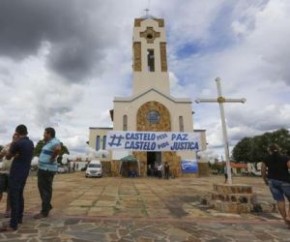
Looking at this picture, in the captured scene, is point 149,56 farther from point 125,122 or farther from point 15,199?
point 15,199

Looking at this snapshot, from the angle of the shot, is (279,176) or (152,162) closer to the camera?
(279,176)

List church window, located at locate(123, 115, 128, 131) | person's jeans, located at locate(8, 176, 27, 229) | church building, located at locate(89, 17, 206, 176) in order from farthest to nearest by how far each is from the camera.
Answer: church window, located at locate(123, 115, 128, 131) → church building, located at locate(89, 17, 206, 176) → person's jeans, located at locate(8, 176, 27, 229)

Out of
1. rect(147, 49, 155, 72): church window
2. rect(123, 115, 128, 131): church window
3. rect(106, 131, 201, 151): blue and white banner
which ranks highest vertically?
rect(147, 49, 155, 72): church window

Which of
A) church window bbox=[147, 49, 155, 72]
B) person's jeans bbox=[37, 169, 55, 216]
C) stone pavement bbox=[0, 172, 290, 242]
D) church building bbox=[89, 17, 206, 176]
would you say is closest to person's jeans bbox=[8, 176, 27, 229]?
stone pavement bbox=[0, 172, 290, 242]

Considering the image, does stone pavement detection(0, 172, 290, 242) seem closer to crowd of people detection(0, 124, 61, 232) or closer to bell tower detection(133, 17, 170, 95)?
crowd of people detection(0, 124, 61, 232)

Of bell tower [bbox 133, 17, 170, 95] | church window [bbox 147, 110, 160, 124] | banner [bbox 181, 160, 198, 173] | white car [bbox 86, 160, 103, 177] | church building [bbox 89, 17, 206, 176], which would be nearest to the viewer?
white car [bbox 86, 160, 103, 177]

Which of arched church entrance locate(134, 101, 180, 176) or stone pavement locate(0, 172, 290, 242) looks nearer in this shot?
stone pavement locate(0, 172, 290, 242)

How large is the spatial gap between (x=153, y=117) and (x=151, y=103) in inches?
56.2

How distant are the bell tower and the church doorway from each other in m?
6.54

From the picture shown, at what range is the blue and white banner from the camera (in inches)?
916

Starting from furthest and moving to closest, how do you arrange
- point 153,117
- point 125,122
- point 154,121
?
point 153,117, point 154,121, point 125,122

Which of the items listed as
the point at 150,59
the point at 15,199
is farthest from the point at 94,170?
the point at 15,199

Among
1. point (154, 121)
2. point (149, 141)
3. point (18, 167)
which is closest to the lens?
point (18, 167)

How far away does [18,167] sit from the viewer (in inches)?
194
